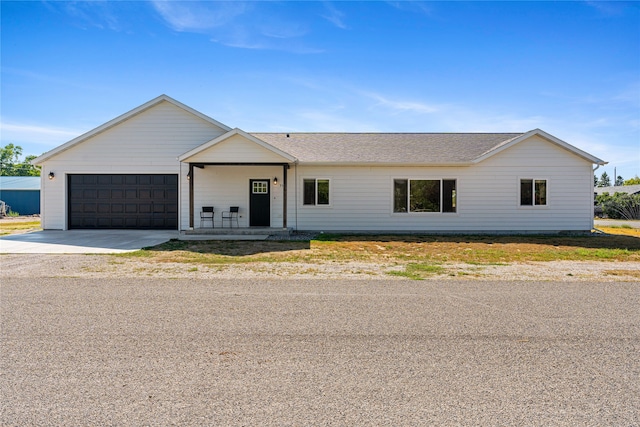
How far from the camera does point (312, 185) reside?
16.1 meters

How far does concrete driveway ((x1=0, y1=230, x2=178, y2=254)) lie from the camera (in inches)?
437

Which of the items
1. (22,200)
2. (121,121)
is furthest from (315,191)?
(22,200)

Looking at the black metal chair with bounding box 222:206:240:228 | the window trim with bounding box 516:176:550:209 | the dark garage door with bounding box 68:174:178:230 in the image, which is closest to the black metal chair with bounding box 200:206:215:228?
the black metal chair with bounding box 222:206:240:228

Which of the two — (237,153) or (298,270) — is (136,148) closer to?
(237,153)

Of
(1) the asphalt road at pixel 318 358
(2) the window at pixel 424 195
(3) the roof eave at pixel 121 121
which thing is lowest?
(1) the asphalt road at pixel 318 358

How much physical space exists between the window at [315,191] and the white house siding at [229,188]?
1093mm

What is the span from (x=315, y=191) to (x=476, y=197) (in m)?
6.71

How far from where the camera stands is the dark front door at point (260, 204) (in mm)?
16219

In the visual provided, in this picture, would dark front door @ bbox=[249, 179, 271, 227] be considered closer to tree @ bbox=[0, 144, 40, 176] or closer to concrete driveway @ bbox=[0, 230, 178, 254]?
concrete driveway @ bbox=[0, 230, 178, 254]

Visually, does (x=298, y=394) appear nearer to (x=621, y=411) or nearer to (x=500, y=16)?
(x=621, y=411)

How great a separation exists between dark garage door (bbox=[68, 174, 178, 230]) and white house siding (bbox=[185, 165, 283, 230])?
124cm

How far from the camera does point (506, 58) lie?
14742 millimetres

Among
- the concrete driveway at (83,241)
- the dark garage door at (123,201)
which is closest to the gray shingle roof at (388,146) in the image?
the dark garage door at (123,201)

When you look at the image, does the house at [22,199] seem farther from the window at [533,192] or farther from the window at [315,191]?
the window at [533,192]
